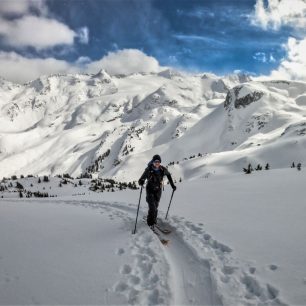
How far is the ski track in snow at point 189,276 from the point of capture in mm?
5812

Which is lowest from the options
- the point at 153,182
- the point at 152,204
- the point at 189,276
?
the point at 189,276

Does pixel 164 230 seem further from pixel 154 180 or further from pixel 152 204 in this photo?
pixel 154 180

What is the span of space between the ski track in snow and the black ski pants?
157 centimetres

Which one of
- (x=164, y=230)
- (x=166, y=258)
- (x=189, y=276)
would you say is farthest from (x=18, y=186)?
(x=189, y=276)

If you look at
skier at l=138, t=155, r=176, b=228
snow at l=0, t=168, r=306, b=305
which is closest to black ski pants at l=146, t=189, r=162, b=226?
skier at l=138, t=155, r=176, b=228

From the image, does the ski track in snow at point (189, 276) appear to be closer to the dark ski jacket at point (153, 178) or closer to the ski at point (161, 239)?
the ski at point (161, 239)

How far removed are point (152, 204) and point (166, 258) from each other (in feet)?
11.6

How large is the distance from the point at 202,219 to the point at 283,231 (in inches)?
121

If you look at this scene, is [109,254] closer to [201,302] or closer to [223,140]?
[201,302]

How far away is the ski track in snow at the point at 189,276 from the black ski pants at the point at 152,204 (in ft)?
5.15

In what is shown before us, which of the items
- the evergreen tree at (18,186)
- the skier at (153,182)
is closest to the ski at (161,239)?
the skier at (153,182)

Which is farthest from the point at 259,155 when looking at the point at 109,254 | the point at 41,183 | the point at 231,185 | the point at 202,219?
the point at 109,254

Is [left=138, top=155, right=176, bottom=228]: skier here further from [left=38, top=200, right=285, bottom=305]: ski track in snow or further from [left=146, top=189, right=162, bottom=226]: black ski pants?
[left=38, top=200, right=285, bottom=305]: ski track in snow

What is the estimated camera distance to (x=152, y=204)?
11320 millimetres
